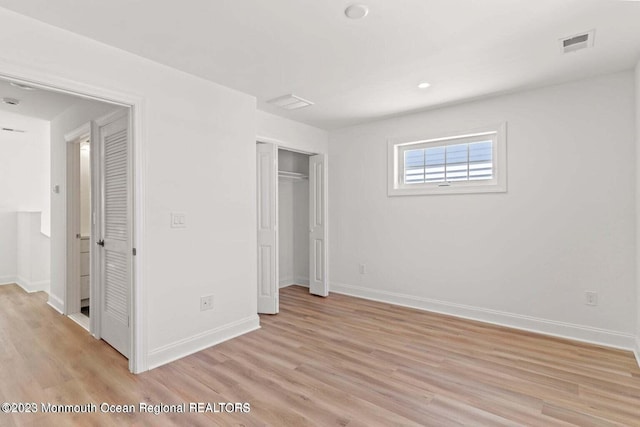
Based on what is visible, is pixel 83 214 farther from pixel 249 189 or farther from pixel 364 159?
pixel 364 159

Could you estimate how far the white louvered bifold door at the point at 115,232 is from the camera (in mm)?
2832

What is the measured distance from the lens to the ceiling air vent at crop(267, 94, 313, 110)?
11.9ft

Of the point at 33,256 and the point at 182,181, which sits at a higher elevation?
the point at 182,181

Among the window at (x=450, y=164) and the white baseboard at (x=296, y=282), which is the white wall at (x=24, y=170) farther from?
the window at (x=450, y=164)

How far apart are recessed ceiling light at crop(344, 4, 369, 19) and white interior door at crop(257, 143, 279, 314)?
7.13 feet

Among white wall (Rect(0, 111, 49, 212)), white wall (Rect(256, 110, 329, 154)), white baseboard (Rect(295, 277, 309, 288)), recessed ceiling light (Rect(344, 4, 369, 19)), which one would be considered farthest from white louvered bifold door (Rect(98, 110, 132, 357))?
white wall (Rect(0, 111, 49, 212))

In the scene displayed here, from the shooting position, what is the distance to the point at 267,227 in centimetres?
410

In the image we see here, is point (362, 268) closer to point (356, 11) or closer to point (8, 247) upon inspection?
point (356, 11)

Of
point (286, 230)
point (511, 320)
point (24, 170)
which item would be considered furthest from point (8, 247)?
point (511, 320)

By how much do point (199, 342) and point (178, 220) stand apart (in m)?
1.17

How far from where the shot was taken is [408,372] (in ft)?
8.50

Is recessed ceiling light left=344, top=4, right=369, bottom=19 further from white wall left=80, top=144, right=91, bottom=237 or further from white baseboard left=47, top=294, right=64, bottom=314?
white baseboard left=47, top=294, right=64, bottom=314

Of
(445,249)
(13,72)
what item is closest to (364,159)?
(445,249)

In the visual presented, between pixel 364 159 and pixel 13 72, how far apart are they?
380 cm
